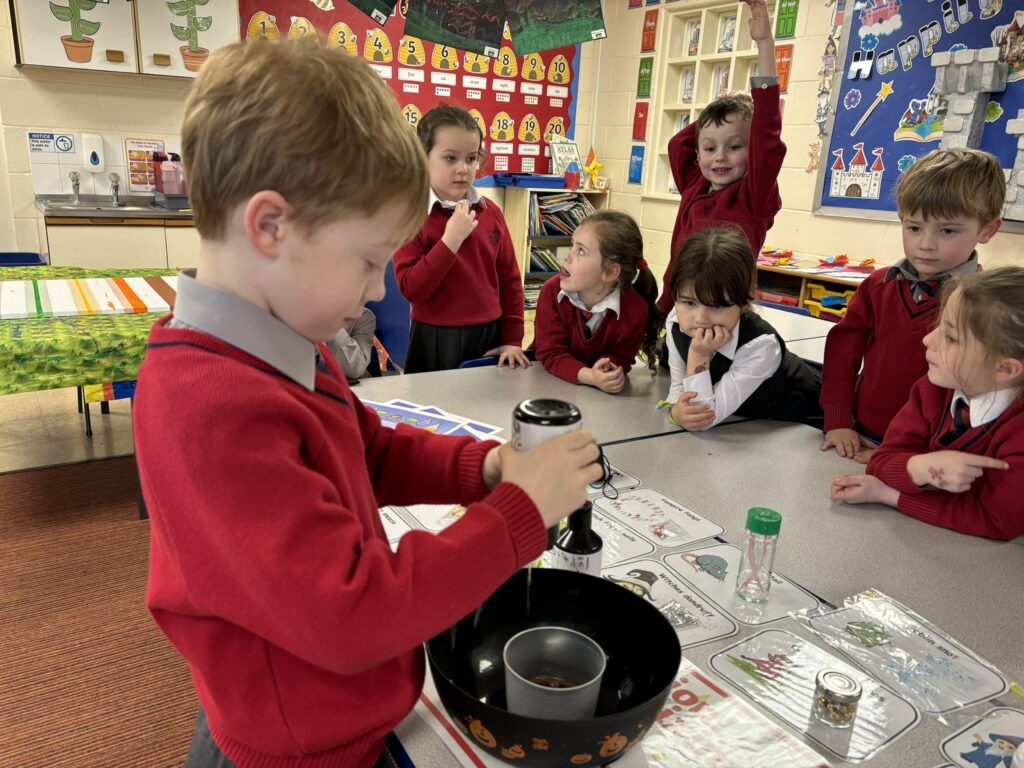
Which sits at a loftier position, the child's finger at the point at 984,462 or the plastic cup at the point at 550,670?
the child's finger at the point at 984,462

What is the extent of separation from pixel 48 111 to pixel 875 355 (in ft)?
14.7

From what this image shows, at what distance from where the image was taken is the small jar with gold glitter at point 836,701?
28.9 inches

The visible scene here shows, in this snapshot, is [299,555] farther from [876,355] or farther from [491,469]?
[876,355]

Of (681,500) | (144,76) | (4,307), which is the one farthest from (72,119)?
(681,500)

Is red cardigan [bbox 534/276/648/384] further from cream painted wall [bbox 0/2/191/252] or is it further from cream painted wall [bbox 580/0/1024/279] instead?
cream painted wall [bbox 0/2/191/252]

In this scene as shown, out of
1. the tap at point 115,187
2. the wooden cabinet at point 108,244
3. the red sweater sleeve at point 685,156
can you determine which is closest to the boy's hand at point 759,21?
the red sweater sleeve at point 685,156

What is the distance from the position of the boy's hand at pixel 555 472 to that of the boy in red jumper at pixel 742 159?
4.30 ft

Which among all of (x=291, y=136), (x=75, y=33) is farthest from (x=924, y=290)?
(x=75, y=33)

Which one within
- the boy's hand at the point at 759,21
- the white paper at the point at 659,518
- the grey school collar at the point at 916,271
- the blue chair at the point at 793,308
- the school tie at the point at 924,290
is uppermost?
the boy's hand at the point at 759,21

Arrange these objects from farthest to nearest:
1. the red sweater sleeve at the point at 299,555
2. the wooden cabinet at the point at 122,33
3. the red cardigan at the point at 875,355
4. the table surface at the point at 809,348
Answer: the wooden cabinet at the point at 122,33 → the table surface at the point at 809,348 → the red cardigan at the point at 875,355 → the red sweater sleeve at the point at 299,555

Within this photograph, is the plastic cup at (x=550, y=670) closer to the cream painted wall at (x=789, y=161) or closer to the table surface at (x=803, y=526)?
the table surface at (x=803, y=526)

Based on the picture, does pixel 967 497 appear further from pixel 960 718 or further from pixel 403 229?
pixel 403 229

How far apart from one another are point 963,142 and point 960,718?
350cm

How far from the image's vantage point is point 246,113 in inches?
21.6
